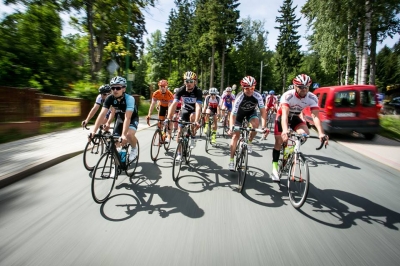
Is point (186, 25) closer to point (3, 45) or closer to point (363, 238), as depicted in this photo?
point (3, 45)

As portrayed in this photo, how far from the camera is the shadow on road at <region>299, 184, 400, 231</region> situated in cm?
343

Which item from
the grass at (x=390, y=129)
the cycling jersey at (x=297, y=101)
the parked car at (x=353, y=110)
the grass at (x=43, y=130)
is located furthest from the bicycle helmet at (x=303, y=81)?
the grass at (x=390, y=129)

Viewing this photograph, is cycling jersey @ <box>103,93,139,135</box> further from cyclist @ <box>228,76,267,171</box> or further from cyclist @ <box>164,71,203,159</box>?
cyclist @ <box>228,76,267,171</box>

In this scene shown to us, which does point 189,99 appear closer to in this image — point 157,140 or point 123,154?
point 157,140

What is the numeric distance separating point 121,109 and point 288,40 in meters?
49.2

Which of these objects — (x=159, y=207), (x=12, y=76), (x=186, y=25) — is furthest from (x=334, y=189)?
(x=186, y=25)

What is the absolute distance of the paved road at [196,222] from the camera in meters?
2.61

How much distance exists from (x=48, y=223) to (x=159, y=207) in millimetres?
1437

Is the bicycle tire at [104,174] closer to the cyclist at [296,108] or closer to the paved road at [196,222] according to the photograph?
the paved road at [196,222]

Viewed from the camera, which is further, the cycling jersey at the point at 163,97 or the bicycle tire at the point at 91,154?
the cycling jersey at the point at 163,97

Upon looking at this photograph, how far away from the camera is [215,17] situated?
37.0 m

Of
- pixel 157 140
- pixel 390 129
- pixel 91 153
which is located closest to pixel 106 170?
pixel 91 153

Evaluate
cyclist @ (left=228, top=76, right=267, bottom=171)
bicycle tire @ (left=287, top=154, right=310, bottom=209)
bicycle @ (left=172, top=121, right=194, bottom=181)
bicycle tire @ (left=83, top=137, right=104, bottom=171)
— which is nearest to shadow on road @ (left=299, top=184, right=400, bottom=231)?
bicycle tire @ (left=287, top=154, right=310, bottom=209)

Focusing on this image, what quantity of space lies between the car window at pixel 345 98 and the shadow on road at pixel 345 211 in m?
6.44
